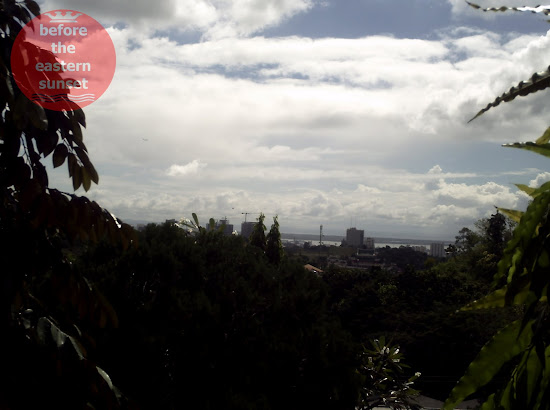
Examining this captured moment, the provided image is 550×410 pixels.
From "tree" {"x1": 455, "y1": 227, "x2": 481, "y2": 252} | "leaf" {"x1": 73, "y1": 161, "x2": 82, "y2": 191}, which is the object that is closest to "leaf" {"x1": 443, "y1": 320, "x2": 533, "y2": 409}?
"leaf" {"x1": 73, "y1": 161, "x2": 82, "y2": 191}

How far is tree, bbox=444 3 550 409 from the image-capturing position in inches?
39.3

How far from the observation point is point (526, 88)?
1154 millimetres

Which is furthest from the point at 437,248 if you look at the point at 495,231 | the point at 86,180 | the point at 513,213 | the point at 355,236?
the point at 513,213

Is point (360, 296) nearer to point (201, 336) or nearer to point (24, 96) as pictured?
point (201, 336)

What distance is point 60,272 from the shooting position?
101 inches

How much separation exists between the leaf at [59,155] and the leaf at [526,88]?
214cm

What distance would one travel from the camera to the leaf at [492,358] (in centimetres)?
111

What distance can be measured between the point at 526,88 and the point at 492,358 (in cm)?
60

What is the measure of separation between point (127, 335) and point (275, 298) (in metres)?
2.66

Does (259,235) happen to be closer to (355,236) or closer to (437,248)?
(355,236)

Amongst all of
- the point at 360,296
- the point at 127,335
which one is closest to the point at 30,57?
the point at 127,335

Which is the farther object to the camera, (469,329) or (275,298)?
(469,329)

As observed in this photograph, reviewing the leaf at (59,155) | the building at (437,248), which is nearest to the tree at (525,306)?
the leaf at (59,155)

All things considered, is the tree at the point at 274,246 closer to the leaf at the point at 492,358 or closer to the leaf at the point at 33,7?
the leaf at the point at 33,7
